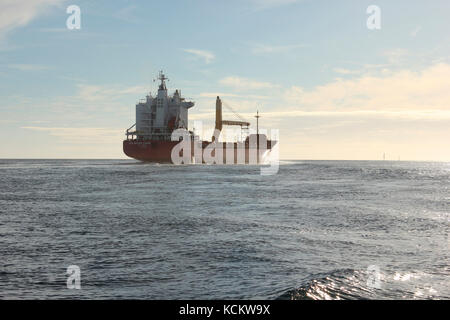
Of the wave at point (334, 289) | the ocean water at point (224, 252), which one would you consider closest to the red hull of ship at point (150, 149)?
the ocean water at point (224, 252)

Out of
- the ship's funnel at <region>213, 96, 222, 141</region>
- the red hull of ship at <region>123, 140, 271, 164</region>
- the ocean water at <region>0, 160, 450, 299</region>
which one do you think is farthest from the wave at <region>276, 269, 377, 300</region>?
the ship's funnel at <region>213, 96, 222, 141</region>

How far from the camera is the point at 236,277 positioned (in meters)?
10.3

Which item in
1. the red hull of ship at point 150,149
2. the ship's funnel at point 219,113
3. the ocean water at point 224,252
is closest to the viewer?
the ocean water at point 224,252

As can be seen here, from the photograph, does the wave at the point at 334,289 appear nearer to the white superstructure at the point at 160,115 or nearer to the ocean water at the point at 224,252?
the ocean water at the point at 224,252

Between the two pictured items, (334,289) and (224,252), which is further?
(224,252)

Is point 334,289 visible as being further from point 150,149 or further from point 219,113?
point 219,113

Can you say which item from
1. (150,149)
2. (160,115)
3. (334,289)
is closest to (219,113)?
(160,115)

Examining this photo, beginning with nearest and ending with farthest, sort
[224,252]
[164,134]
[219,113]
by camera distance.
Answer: [224,252], [164,134], [219,113]

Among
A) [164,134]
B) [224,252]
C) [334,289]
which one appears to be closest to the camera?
[334,289]

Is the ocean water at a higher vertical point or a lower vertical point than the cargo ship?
lower

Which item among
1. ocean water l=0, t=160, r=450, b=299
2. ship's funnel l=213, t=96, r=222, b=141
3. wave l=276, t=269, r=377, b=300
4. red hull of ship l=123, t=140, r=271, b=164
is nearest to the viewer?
wave l=276, t=269, r=377, b=300

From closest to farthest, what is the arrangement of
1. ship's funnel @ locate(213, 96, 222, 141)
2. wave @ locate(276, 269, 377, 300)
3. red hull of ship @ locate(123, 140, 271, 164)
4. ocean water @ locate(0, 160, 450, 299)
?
wave @ locate(276, 269, 377, 300) < ocean water @ locate(0, 160, 450, 299) < red hull of ship @ locate(123, 140, 271, 164) < ship's funnel @ locate(213, 96, 222, 141)

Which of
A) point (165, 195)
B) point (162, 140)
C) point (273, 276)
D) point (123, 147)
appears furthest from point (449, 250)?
point (123, 147)

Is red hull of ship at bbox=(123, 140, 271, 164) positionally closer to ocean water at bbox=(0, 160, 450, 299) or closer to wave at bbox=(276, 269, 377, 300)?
ocean water at bbox=(0, 160, 450, 299)
